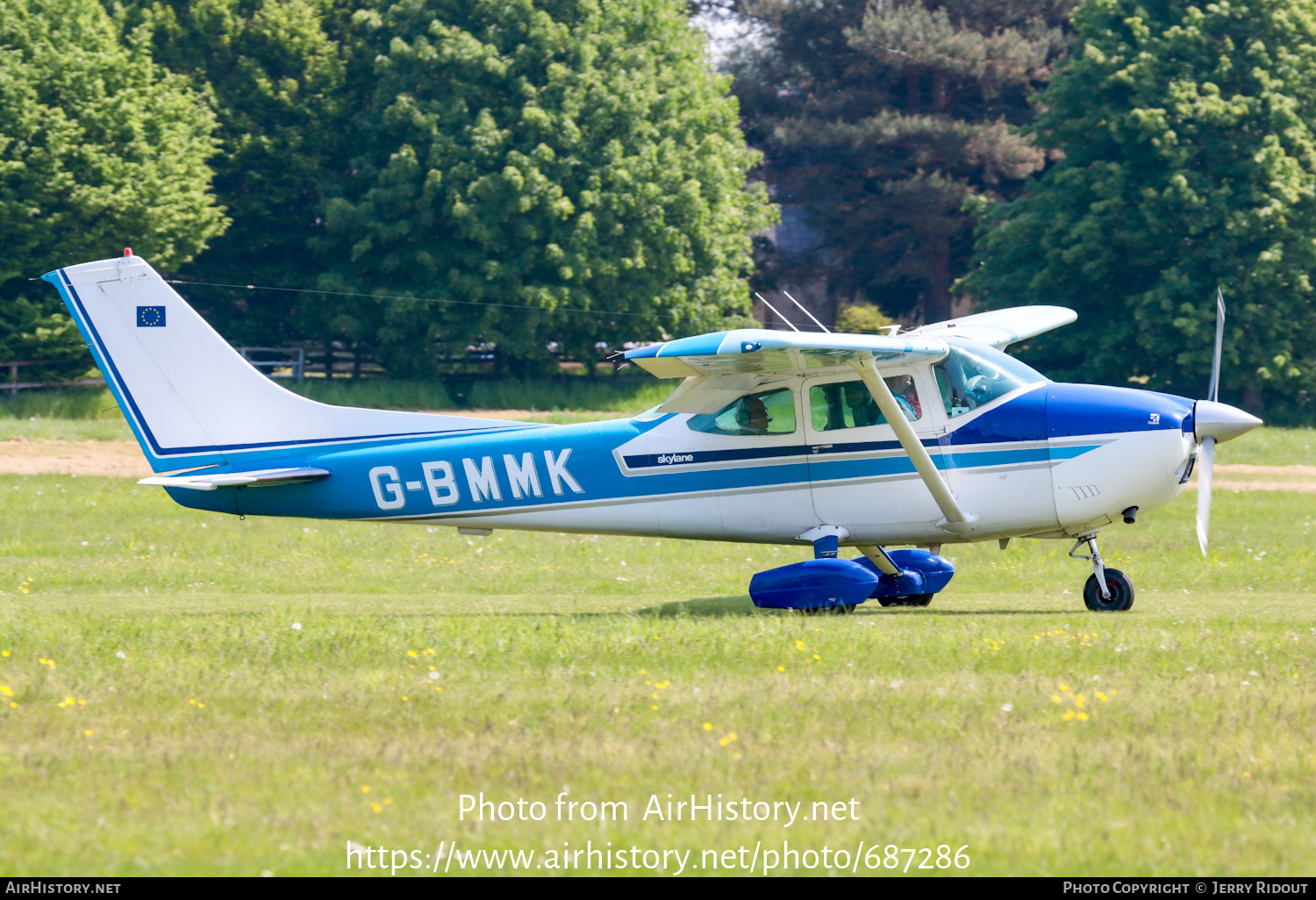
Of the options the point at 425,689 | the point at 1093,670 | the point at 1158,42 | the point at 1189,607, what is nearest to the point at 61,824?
the point at 425,689

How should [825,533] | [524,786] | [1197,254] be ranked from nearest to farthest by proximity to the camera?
[524,786] < [825,533] < [1197,254]

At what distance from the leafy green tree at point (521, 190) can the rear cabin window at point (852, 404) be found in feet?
95.9

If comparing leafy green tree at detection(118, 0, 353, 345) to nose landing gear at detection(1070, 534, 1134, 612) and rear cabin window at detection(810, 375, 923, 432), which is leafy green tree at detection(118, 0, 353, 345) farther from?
nose landing gear at detection(1070, 534, 1134, 612)

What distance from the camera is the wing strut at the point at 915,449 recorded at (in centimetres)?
1171

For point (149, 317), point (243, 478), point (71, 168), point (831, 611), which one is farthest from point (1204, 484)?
point (71, 168)

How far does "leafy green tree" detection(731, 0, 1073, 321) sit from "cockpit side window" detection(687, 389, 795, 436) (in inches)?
1488

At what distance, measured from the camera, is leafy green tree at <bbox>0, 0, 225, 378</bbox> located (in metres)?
35.4

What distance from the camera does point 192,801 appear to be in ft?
21.9

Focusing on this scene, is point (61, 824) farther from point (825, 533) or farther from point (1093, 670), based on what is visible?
point (825, 533)

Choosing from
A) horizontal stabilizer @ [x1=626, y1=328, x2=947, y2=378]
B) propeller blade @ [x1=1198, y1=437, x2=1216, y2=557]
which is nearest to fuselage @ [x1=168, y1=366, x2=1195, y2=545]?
propeller blade @ [x1=1198, y1=437, x2=1216, y2=557]

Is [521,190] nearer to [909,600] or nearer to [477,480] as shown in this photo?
[477,480]

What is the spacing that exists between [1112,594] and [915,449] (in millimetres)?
2264

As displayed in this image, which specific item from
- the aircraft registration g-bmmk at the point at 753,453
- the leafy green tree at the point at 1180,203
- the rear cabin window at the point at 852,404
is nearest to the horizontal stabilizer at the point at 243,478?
the aircraft registration g-bmmk at the point at 753,453

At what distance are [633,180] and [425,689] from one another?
35085mm
